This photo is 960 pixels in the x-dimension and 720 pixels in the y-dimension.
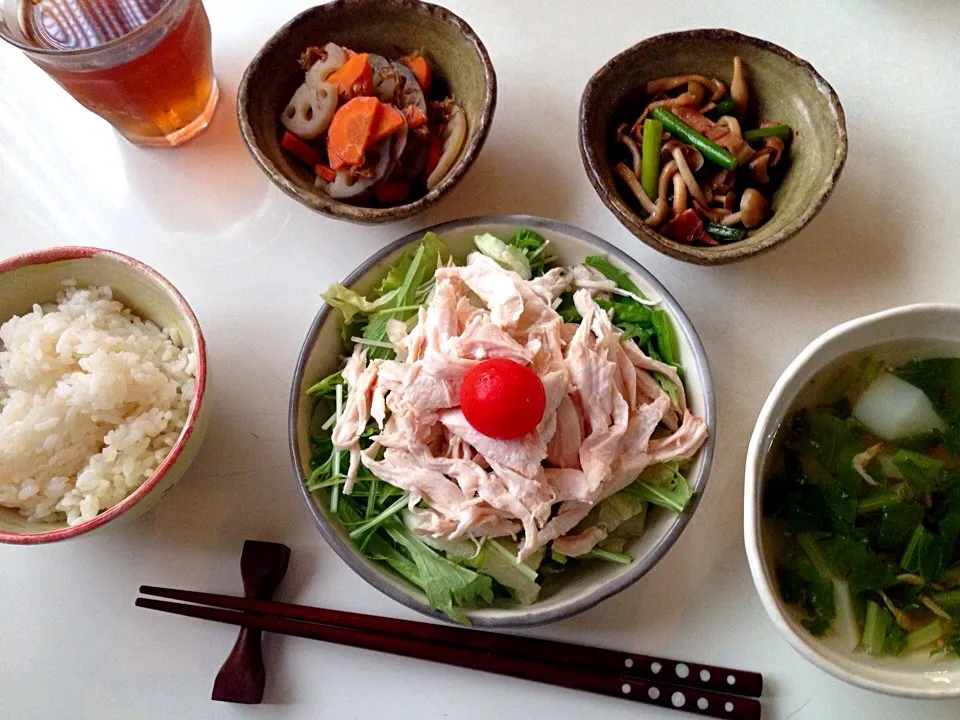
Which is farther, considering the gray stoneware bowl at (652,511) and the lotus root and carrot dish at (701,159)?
the lotus root and carrot dish at (701,159)

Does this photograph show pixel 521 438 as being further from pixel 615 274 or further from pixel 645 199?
pixel 645 199

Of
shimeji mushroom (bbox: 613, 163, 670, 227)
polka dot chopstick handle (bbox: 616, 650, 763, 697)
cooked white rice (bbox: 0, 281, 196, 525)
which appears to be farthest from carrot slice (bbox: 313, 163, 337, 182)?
polka dot chopstick handle (bbox: 616, 650, 763, 697)

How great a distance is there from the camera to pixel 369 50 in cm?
167

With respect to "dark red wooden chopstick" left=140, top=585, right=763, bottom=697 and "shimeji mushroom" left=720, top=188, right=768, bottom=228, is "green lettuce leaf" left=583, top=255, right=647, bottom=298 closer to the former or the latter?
"shimeji mushroom" left=720, top=188, right=768, bottom=228

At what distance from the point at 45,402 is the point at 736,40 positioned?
1475 millimetres

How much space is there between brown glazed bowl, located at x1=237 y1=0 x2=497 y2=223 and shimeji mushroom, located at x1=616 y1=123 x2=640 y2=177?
0.29m

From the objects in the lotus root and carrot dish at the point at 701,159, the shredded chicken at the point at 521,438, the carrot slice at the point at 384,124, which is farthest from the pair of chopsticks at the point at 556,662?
the carrot slice at the point at 384,124

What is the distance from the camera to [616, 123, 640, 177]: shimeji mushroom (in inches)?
62.7

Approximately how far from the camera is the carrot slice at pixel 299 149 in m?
1.59

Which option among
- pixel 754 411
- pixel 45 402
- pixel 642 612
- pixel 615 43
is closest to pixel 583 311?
pixel 754 411

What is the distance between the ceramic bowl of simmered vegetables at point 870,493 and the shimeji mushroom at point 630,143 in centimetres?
53

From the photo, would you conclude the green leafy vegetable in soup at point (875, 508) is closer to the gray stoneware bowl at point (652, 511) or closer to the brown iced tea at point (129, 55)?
the gray stoneware bowl at point (652, 511)

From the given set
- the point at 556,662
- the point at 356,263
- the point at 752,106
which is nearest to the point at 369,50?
the point at 356,263

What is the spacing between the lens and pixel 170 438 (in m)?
1.42
